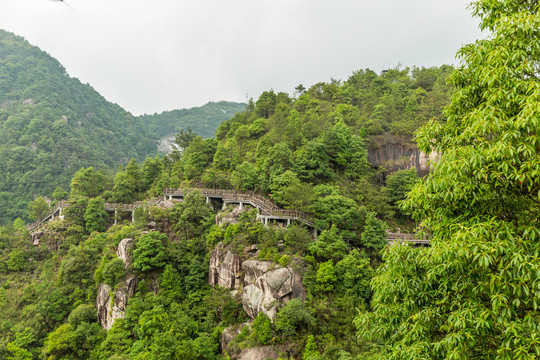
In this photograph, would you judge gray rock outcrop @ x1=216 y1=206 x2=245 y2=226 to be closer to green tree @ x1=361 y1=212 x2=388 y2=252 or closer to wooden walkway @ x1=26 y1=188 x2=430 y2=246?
wooden walkway @ x1=26 y1=188 x2=430 y2=246

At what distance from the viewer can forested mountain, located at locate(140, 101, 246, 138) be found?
14275cm

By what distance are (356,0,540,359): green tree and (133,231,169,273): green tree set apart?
21.3 m

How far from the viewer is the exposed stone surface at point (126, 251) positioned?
23.5 meters

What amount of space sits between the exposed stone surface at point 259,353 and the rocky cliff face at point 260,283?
1.76 metres

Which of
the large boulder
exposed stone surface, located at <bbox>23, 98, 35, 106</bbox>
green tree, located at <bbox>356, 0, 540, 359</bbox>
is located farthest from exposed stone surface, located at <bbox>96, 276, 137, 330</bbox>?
exposed stone surface, located at <bbox>23, 98, 35, 106</bbox>

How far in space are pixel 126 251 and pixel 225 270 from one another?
30.7 feet

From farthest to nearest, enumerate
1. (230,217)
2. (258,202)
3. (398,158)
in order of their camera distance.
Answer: (398,158), (258,202), (230,217)

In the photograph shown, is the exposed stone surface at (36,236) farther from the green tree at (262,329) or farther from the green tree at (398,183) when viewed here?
the green tree at (398,183)

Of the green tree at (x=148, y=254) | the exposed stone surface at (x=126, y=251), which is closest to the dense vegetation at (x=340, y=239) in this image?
the green tree at (x=148, y=254)

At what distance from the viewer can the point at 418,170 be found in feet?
97.7

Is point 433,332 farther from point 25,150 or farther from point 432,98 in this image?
point 25,150

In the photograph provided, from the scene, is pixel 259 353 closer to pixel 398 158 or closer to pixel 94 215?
pixel 398 158

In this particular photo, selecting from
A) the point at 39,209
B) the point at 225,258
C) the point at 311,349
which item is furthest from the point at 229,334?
the point at 39,209

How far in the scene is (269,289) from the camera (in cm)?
1758
